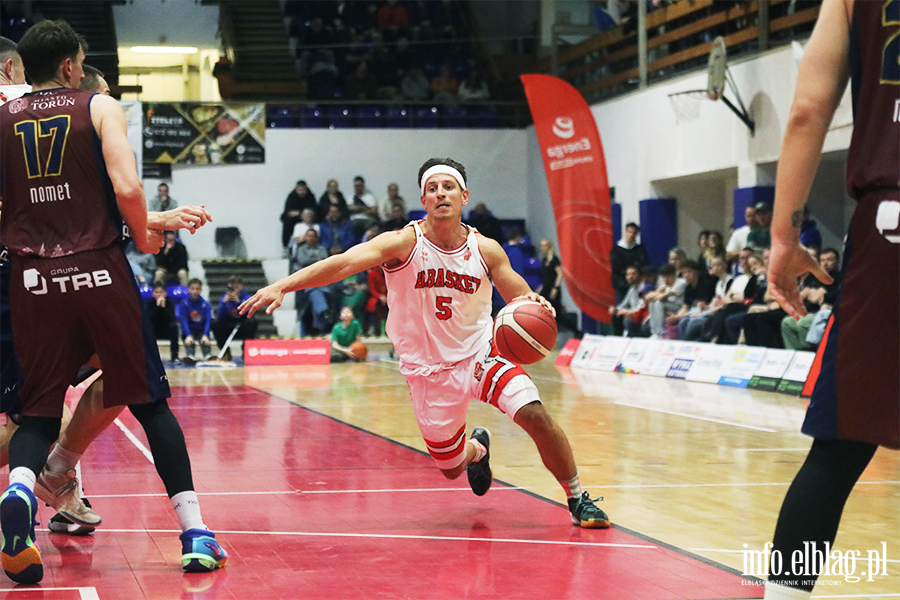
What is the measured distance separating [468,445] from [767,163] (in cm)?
991

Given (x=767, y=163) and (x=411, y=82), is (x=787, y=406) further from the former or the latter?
(x=411, y=82)

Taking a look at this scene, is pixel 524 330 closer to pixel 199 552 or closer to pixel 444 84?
pixel 199 552

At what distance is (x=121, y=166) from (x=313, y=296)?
1350 centimetres

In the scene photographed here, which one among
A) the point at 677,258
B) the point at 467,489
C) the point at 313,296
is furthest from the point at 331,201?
the point at 467,489

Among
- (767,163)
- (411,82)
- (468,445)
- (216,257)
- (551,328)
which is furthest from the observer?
(411,82)

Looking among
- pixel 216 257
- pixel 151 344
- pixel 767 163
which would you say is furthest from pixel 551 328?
pixel 216 257

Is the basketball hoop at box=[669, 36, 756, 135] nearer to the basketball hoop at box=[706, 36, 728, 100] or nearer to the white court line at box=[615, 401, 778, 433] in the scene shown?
the basketball hoop at box=[706, 36, 728, 100]

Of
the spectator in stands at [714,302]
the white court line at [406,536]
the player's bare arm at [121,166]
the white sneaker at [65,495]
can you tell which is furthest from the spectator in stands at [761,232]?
the player's bare arm at [121,166]

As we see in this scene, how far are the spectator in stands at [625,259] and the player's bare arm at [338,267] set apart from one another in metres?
10.6

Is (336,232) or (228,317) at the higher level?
(336,232)

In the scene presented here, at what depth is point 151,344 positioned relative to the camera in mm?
3850

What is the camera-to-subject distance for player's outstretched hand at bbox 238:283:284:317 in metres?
4.00

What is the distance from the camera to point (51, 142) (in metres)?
3.80

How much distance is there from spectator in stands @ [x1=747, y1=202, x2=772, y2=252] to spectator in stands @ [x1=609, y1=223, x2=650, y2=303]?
2789 millimetres
